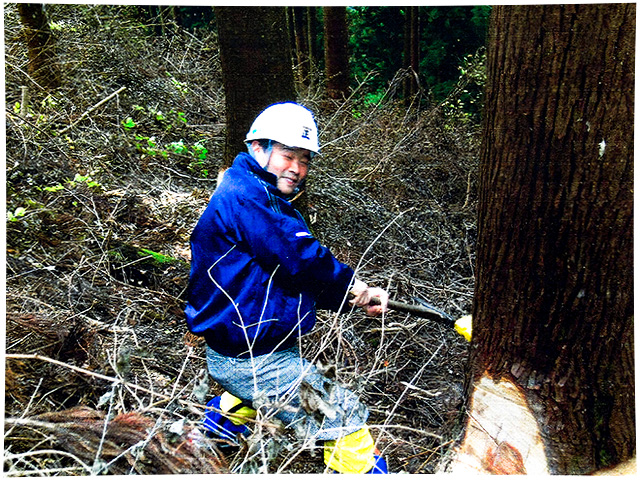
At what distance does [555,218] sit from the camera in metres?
1.91

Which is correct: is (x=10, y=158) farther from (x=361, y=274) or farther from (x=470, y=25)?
(x=470, y=25)

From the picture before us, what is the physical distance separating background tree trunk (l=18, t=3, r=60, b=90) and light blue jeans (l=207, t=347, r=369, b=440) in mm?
3847

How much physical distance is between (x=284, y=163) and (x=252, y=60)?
1.48 metres

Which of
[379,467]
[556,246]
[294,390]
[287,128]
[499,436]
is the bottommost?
[379,467]

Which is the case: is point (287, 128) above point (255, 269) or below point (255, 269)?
above

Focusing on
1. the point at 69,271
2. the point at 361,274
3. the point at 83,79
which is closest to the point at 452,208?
the point at 361,274

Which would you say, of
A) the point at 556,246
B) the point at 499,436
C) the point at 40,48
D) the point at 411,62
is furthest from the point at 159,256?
the point at 411,62

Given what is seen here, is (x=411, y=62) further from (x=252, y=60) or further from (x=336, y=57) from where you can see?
(x=252, y=60)

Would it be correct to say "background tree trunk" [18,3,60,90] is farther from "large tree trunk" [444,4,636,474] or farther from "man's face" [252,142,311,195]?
"large tree trunk" [444,4,636,474]

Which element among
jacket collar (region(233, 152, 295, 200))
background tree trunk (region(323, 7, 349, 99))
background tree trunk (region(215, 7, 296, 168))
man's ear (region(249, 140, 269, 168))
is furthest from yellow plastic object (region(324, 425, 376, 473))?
background tree trunk (region(323, 7, 349, 99))

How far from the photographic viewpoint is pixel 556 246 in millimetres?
1924

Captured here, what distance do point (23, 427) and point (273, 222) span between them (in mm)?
1193

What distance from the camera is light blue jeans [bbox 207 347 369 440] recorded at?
2.18 meters

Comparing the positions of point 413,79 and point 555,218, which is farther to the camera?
point 413,79
